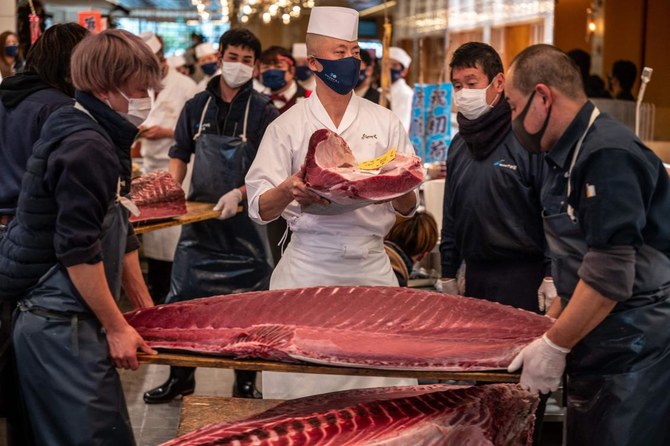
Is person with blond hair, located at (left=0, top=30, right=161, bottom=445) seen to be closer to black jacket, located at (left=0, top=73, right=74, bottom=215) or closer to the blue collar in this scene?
black jacket, located at (left=0, top=73, right=74, bottom=215)

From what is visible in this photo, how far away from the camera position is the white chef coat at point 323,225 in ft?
12.4

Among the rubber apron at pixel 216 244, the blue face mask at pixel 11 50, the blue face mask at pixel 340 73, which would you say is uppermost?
the blue face mask at pixel 11 50

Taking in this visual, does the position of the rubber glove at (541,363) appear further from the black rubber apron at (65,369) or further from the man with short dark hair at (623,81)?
the man with short dark hair at (623,81)

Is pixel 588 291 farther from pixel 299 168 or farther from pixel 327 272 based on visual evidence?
pixel 299 168

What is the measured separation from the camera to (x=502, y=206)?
3938 millimetres

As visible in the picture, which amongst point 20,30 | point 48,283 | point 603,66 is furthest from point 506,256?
point 603,66

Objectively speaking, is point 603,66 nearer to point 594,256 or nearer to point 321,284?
point 321,284

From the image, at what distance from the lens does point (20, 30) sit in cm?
724

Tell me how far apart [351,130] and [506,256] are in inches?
31.6

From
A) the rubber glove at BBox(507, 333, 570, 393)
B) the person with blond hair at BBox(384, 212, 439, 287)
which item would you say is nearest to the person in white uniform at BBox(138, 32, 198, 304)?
the person with blond hair at BBox(384, 212, 439, 287)

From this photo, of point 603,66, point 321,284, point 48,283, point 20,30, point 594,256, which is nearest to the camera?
point 594,256

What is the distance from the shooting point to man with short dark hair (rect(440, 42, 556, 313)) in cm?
392

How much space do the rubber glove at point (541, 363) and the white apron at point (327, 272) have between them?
4.01 feet

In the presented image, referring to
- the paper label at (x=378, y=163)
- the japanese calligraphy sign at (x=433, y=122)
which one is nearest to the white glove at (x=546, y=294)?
the paper label at (x=378, y=163)
